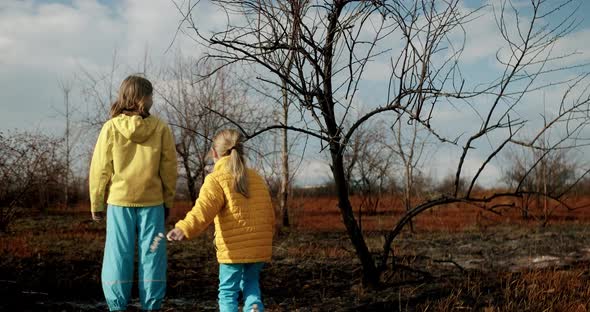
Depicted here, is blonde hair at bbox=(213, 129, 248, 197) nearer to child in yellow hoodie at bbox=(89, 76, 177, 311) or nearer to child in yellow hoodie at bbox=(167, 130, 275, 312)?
child in yellow hoodie at bbox=(167, 130, 275, 312)

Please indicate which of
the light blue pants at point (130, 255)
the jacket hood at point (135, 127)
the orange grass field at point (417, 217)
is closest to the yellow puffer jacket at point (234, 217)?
the light blue pants at point (130, 255)

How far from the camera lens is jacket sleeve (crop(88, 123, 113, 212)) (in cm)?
420

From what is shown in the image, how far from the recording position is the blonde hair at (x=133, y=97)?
4.26 metres

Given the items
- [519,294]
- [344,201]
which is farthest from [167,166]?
[519,294]

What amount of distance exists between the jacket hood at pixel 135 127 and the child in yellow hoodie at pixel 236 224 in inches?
22.6

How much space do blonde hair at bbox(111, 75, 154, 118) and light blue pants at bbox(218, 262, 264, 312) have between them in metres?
1.24

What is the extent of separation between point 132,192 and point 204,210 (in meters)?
0.61

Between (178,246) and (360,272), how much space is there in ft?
11.5

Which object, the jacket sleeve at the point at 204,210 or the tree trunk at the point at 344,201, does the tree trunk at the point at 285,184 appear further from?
the jacket sleeve at the point at 204,210

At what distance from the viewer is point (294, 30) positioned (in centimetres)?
470

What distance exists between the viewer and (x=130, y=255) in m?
4.23

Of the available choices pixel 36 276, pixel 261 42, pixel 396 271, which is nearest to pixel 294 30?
pixel 261 42

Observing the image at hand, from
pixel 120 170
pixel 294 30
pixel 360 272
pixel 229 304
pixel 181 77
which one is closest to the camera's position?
pixel 229 304

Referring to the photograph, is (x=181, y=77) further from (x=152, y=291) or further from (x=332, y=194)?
(x=152, y=291)
